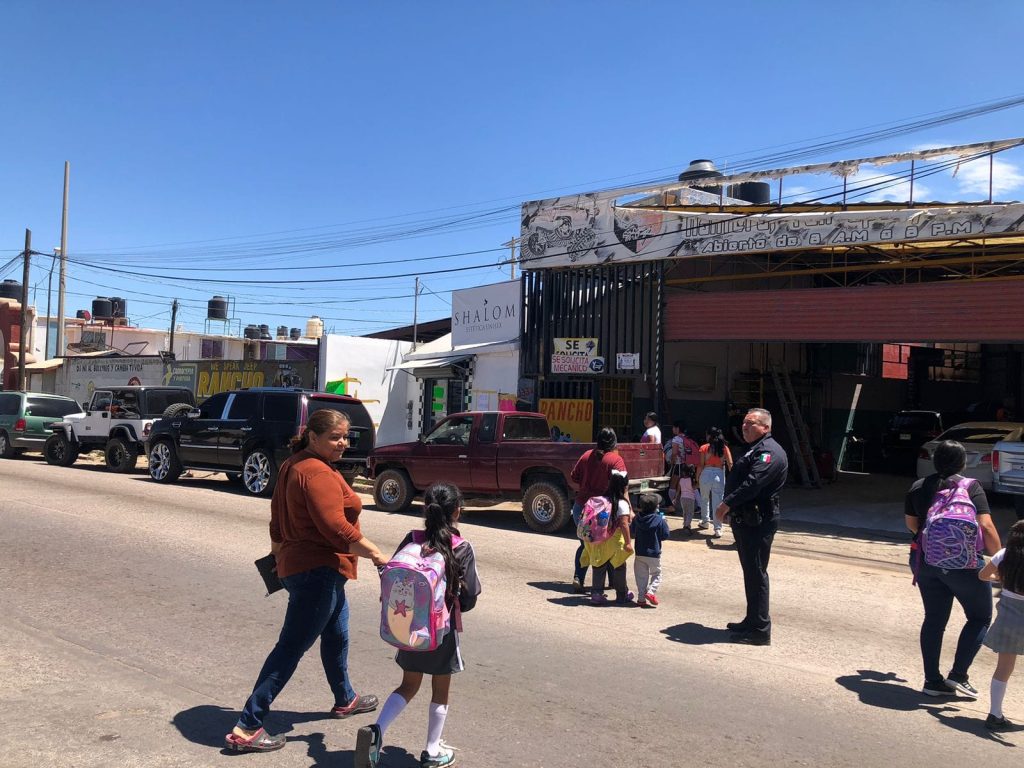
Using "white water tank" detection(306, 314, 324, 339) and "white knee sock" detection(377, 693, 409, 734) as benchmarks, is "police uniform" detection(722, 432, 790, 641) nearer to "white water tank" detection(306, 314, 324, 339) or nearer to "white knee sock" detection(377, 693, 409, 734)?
"white knee sock" detection(377, 693, 409, 734)

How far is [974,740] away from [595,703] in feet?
7.06

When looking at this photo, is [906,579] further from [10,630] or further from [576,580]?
[10,630]

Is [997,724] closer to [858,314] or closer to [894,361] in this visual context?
[858,314]

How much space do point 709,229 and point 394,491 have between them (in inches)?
310

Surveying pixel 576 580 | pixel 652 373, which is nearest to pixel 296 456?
pixel 576 580

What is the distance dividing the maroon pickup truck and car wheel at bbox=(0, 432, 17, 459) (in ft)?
45.0

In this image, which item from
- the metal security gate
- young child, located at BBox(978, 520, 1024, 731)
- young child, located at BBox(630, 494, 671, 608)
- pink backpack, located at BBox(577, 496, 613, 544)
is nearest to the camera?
young child, located at BBox(978, 520, 1024, 731)

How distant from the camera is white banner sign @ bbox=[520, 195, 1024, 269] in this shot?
14.3m

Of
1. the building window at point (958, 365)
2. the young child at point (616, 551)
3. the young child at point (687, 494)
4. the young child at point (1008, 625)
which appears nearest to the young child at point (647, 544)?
the young child at point (616, 551)

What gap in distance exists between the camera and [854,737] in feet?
16.3

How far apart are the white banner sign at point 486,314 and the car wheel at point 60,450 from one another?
9.83 m

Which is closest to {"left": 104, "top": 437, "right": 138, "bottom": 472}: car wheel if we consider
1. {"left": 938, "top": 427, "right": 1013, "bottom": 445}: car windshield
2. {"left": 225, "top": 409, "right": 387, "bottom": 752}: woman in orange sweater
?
{"left": 225, "top": 409, "right": 387, "bottom": 752}: woman in orange sweater

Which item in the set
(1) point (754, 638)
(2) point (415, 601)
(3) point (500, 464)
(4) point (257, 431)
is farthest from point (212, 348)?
(2) point (415, 601)

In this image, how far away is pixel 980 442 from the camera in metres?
16.0
